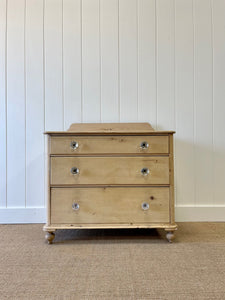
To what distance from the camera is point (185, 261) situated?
1110 millimetres

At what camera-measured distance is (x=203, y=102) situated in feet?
6.00

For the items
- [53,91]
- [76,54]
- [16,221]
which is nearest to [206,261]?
[16,221]

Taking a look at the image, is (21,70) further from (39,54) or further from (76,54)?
(76,54)

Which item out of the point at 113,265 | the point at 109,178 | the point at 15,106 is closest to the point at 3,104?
the point at 15,106

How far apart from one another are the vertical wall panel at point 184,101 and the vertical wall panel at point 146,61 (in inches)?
8.0

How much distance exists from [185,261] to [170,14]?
1884mm

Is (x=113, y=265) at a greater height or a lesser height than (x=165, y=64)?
lesser

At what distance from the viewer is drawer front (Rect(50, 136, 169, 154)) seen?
134cm

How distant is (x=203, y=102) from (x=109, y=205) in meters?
1.21

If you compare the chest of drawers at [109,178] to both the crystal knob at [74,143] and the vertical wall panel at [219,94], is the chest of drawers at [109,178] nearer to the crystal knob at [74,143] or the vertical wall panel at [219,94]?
the crystal knob at [74,143]

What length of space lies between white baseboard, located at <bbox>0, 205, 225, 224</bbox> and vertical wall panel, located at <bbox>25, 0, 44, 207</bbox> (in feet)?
0.24

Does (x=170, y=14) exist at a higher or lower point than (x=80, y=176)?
higher

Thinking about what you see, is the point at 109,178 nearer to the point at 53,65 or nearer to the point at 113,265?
the point at 113,265

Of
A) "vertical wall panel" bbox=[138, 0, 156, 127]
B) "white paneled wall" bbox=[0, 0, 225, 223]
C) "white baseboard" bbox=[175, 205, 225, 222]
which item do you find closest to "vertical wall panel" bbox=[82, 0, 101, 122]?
"white paneled wall" bbox=[0, 0, 225, 223]
